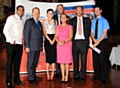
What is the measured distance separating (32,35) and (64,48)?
66 cm

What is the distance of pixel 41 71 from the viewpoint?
598cm

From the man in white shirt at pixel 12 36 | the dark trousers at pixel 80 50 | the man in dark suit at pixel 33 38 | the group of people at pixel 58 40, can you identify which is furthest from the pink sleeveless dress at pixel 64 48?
the man in white shirt at pixel 12 36

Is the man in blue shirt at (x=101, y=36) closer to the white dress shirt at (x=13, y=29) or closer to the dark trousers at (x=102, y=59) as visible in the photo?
the dark trousers at (x=102, y=59)

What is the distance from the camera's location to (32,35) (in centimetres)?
464

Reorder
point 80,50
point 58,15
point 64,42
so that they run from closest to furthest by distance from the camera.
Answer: point 64,42 < point 80,50 < point 58,15

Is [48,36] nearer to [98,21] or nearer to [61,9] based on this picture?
[61,9]

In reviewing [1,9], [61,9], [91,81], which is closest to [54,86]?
[91,81]

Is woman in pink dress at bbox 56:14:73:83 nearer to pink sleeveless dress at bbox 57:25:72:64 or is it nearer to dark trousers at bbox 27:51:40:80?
pink sleeveless dress at bbox 57:25:72:64

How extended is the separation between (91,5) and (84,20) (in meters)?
0.98

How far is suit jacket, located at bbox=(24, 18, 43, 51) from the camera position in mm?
4590

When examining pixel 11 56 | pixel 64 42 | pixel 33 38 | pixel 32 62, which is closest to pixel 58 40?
pixel 64 42

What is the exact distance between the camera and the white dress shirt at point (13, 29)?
4.20m

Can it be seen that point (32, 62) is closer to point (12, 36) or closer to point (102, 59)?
point (12, 36)

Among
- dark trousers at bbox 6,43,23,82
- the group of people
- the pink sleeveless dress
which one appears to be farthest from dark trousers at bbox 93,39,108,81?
dark trousers at bbox 6,43,23,82
